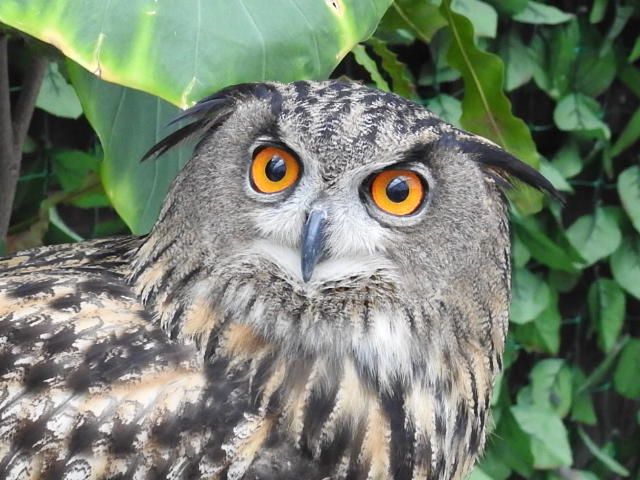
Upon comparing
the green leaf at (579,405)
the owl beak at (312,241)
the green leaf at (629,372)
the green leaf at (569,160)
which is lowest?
the green leaf at (579,405)

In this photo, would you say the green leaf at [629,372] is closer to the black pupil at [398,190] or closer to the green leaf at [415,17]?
the green leaf at [415,17]

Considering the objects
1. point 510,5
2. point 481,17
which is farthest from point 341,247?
point 510,5

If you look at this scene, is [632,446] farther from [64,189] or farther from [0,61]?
[0,61]

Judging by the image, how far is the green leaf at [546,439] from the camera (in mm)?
2213

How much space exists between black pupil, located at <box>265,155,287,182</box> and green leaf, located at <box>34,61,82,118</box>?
69 centimetres

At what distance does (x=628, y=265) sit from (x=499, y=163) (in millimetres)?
1359

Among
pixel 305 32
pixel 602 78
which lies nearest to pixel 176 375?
pixel 305 32

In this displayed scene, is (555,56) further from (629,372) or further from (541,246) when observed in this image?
(629,372)

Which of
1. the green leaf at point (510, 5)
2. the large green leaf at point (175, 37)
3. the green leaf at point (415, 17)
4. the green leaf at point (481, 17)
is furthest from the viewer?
the green leaf at point (510, 5)

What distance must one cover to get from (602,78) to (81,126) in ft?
4.10

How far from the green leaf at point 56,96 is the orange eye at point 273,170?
67 cm

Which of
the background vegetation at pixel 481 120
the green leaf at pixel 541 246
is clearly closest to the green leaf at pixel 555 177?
the background vegetation at pixel 481 120

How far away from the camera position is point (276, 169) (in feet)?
3.21

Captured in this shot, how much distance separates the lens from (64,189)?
65.3 inches
